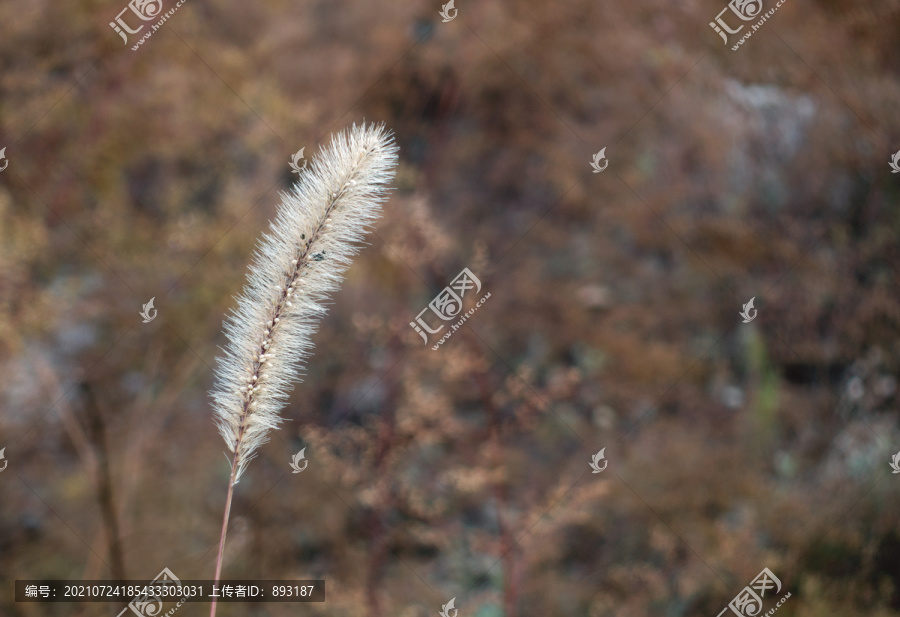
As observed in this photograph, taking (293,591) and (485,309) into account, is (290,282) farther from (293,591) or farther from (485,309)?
(485,309)

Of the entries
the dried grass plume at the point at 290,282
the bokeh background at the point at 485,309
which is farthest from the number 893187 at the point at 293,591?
the dried grass plume at the point at 290,282

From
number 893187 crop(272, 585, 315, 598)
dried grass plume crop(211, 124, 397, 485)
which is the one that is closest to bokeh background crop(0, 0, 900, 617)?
number 893187 crop(272, 585, 315, 598)

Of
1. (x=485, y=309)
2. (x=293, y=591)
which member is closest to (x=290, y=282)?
(x=293, y=591)

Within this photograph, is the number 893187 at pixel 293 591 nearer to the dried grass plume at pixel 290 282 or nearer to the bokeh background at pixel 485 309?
the bokeh background at pixel 485 309

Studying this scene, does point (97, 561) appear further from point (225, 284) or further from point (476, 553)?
point (476, 553)

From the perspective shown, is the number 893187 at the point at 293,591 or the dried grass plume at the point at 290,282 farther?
the number 893187 at the point at 293,591

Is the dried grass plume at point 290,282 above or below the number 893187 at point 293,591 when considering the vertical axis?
above

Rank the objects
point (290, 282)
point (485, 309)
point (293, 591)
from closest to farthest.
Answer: point (290, 282) < point (293, 591) < point (485, 309)

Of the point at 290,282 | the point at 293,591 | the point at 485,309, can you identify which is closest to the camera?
the point at 290,282

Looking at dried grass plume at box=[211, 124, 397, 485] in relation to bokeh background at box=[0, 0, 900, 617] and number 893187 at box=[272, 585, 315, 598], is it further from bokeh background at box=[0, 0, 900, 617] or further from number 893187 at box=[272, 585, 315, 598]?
number 893187 at box=[272, 585, 315, 598]
